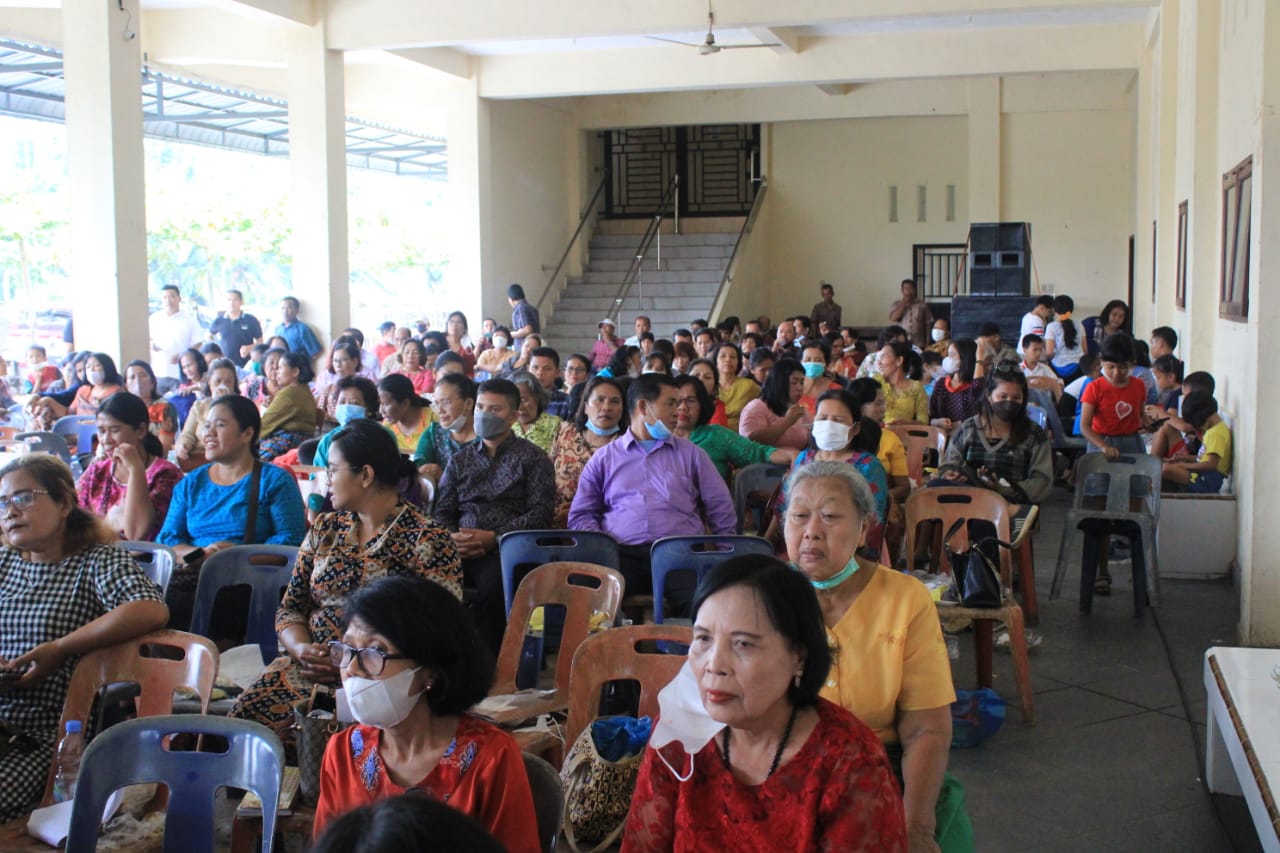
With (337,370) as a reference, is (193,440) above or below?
below

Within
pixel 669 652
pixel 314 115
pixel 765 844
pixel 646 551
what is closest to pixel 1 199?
pixel 314 115

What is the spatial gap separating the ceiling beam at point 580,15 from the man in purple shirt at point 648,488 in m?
6.84

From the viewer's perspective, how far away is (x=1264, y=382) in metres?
5.32

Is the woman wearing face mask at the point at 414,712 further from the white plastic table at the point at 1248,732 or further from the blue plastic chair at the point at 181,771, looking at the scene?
the white plastic table at the point at 1248,732

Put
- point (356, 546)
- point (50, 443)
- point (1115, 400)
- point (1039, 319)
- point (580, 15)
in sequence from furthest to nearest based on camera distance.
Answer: point (1039, 319), point (580, 15), point (1115, 400), point (50, 443), point (356, 546)

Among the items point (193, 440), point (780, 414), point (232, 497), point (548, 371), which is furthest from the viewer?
point (548, 371)

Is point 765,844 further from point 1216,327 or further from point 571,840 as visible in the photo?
point 1216,327

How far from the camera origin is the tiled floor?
3.69 metres

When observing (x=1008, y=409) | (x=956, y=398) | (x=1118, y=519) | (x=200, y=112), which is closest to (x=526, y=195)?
(x=200, y=112)

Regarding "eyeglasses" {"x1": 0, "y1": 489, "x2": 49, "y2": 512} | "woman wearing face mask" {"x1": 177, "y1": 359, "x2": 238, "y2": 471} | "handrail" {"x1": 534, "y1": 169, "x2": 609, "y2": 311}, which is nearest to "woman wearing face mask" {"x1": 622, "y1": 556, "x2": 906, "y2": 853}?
"eyeglasses" {"x1": 0, "y1": 489, "x2": 49, "y2": 512}

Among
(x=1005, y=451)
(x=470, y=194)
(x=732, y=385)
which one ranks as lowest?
(x=1005, y=451)

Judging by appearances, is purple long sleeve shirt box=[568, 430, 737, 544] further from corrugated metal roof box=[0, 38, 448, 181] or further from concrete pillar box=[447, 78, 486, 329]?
concrete pillar box=[447, 78, 486, 329]

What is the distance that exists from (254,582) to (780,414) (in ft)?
11.9

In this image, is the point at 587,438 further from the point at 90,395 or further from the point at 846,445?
the point at 90,395
